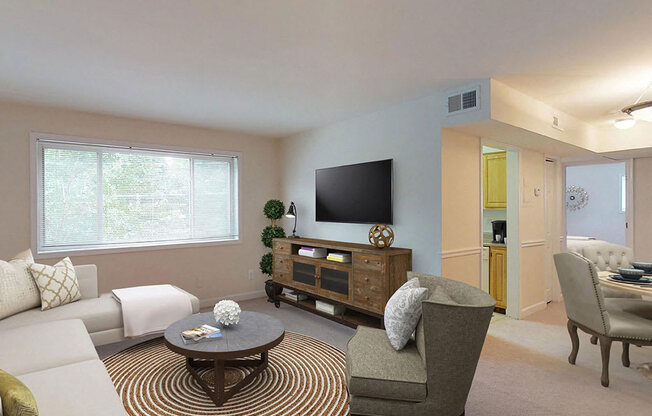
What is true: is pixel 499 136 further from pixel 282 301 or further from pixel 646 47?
pixel 282 301

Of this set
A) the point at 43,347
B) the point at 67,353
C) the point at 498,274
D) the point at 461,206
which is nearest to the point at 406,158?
the point at 461,206

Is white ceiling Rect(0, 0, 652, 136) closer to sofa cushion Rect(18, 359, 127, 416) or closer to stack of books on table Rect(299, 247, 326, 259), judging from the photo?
stack of books on table Rect(299, 247, 326, 259)

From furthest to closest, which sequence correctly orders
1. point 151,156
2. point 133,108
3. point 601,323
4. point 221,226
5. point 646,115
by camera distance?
point 221,226
point 151,156
point 133,108
point 646,115
point 601,323

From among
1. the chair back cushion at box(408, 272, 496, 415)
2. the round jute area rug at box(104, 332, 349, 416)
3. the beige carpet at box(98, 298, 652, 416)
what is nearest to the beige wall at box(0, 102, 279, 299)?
the beige carpet at box(98, 298, 652, 416)

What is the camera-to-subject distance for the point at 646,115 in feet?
9.73

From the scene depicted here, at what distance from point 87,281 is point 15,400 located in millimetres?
2701

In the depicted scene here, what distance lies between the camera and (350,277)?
3859 mm

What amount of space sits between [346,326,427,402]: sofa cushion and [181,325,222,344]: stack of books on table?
3.37 ft

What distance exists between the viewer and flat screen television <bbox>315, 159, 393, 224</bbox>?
13.3 ft

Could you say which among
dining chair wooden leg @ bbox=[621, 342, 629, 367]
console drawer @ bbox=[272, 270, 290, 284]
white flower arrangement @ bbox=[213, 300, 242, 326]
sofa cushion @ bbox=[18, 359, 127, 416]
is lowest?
dining chair wooden leg @ bbox=[621, 342, 629, 367]

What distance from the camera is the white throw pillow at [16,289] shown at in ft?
9.37

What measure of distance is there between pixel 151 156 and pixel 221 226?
1.34 m

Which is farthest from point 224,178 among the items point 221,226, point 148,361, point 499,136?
point 499,136

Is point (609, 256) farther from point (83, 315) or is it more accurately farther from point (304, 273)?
point (83, 315)
